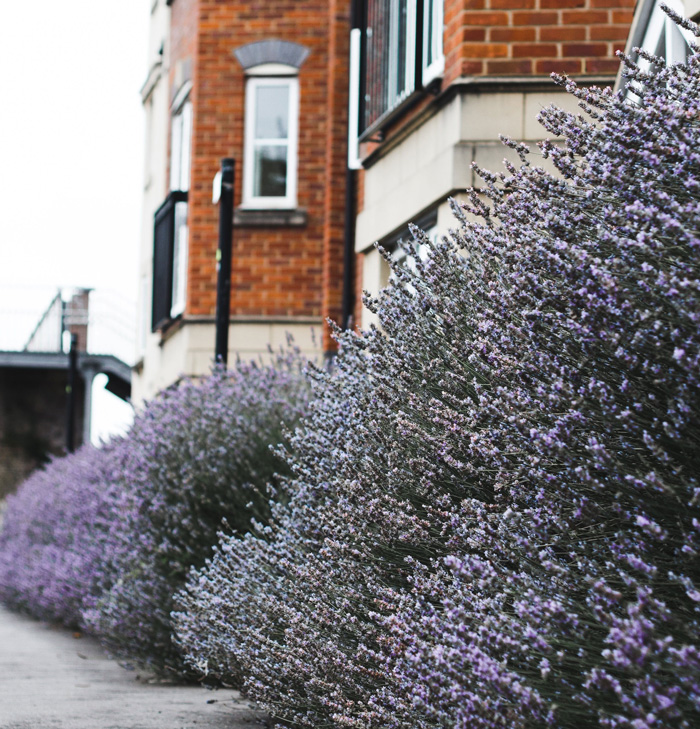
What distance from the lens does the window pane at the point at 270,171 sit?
14141mm

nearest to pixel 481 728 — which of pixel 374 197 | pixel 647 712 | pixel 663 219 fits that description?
pixel 647 712

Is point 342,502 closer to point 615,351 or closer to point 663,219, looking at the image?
point 615,351

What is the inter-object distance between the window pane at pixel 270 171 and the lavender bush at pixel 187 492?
6254 millimetres

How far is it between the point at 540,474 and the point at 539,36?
514 centimetres

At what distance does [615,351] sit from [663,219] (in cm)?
36

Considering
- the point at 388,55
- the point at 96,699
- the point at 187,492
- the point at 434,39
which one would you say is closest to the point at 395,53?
the point at 388,55

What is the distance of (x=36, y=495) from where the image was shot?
14672 millimetres

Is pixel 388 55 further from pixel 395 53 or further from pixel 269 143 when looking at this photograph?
pixel 269 143

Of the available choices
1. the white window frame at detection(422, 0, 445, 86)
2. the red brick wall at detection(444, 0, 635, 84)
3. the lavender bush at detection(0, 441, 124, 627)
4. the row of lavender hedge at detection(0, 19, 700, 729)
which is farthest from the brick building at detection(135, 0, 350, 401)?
the row of lavender hedge at detection(0, 19, 700, 729)

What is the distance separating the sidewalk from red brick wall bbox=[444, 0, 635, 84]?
3.88m

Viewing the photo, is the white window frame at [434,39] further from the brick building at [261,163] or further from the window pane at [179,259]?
the window pane at [179,259]

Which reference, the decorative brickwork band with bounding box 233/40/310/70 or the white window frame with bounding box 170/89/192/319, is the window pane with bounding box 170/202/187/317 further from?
the decorative brickwork band with bounding box 233/40/310/70

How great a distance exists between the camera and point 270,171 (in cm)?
1414

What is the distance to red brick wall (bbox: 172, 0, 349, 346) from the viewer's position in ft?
45.1
